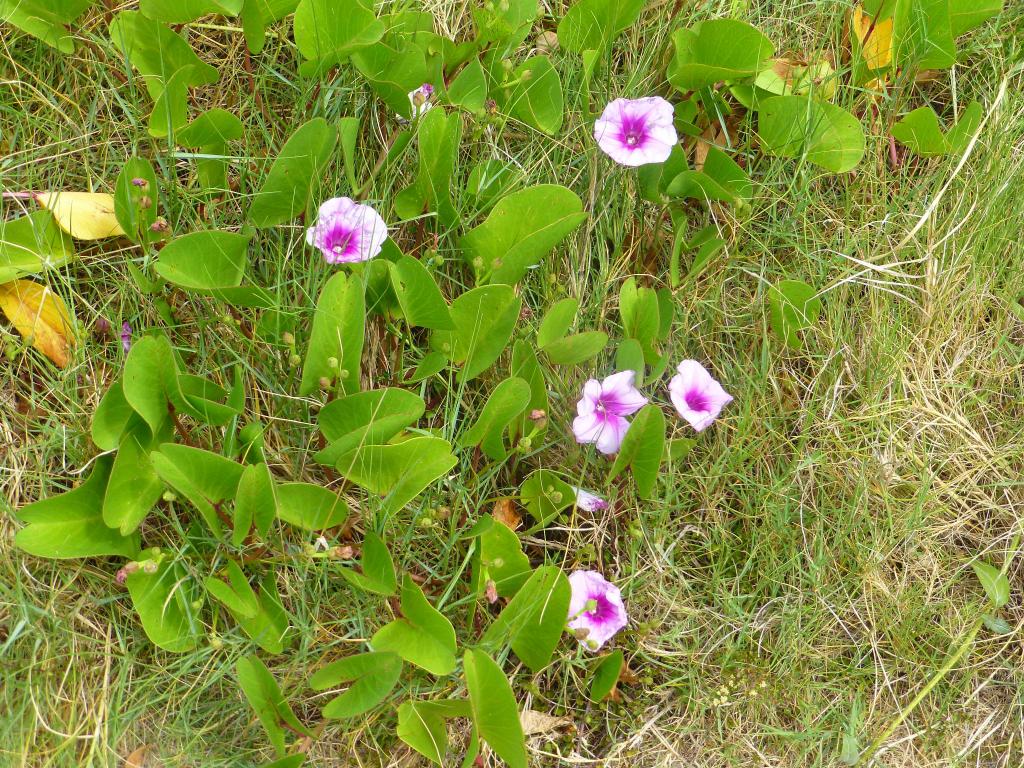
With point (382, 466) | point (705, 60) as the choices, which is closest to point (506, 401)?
point (382, 466)

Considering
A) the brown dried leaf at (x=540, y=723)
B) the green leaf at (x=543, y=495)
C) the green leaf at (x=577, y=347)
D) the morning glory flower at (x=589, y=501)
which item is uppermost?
the green leaf at (x=577, y=347)

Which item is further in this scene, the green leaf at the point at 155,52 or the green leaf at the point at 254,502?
the green leaf at the point at 155,52

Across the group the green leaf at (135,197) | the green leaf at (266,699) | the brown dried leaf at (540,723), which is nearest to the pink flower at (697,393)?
the brown dried leaf at (540,723)

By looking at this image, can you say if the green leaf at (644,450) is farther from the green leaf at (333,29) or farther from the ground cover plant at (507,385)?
the green leaf at (333,29)

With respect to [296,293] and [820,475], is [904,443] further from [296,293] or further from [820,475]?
[296,293]

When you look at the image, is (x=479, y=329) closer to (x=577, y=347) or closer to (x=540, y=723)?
(x=577, y=347)

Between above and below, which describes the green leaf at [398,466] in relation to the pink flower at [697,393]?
above

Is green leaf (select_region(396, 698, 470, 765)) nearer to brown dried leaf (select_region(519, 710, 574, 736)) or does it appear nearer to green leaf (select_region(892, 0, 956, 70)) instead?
brown dried leaf (select_region(519, 710, 574, 736))

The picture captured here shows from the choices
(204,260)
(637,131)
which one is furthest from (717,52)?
(204,260)
